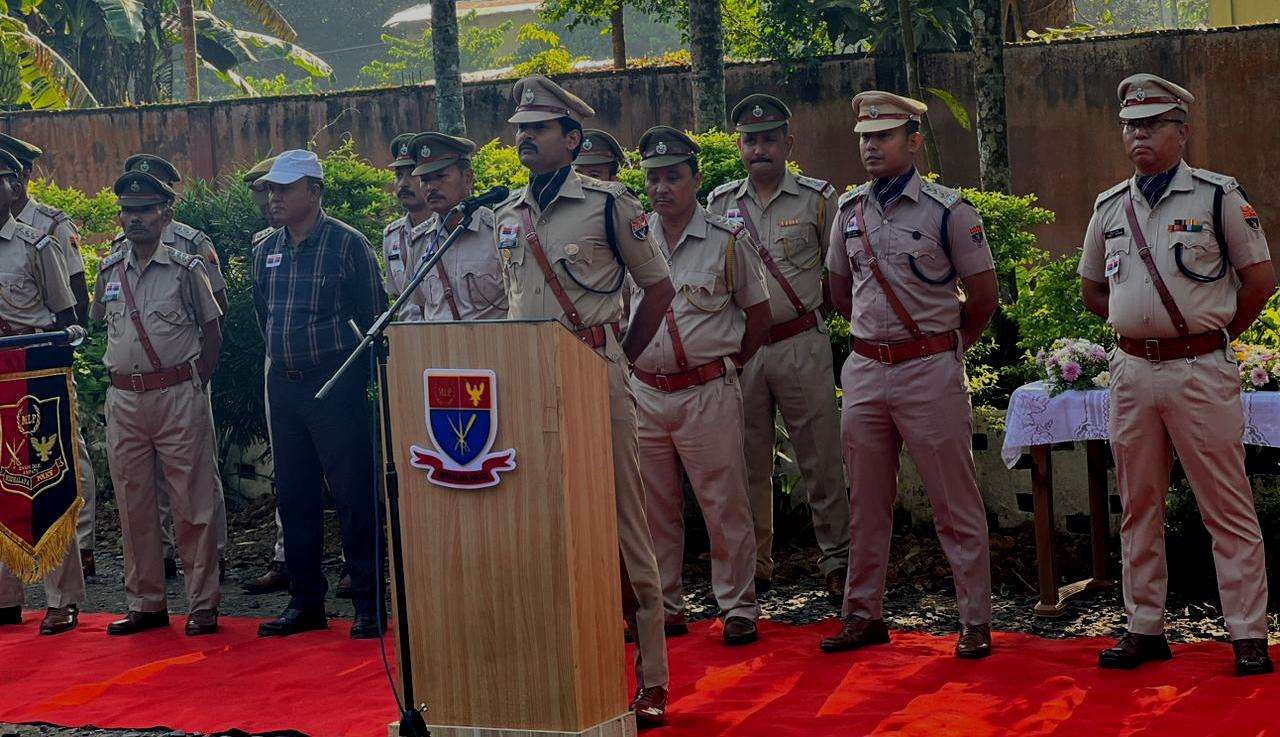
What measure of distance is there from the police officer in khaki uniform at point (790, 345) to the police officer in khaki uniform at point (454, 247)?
1.15 metres

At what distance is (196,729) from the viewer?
5.86 meters

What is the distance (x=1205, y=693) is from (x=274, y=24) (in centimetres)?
2597

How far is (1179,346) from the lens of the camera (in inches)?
231

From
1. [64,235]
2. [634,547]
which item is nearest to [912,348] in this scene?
[634,547]

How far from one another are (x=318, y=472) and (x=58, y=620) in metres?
1.42

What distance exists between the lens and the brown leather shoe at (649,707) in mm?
5445

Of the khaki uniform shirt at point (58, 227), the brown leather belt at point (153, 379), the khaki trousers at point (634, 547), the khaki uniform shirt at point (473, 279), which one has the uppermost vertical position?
the khaki uniform shirt at point (58, 227)

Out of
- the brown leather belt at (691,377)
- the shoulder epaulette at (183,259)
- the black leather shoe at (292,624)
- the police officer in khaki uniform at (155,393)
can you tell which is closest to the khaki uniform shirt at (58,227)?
the police officer in khaki uniform at (155,393)

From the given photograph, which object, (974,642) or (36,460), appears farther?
(36,460)

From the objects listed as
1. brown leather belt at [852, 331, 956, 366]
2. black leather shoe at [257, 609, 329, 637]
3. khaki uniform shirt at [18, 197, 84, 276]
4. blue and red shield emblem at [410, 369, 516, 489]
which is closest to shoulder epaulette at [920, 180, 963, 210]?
brown leather belt at [852, 331, 956, 366]

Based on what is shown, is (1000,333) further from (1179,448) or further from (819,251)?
(1179,448)

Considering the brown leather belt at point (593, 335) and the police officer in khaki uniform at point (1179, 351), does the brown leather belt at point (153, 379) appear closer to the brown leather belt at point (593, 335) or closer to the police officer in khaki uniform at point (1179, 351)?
the brown leather belt at point (593, 335)

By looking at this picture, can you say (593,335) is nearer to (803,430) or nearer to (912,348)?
(912,348)

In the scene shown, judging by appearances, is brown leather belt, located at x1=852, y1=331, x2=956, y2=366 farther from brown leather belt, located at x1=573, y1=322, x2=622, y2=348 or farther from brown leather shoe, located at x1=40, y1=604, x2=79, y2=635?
brown leather shoe, located at x1=40, y1=604, x2=79, y2=635
